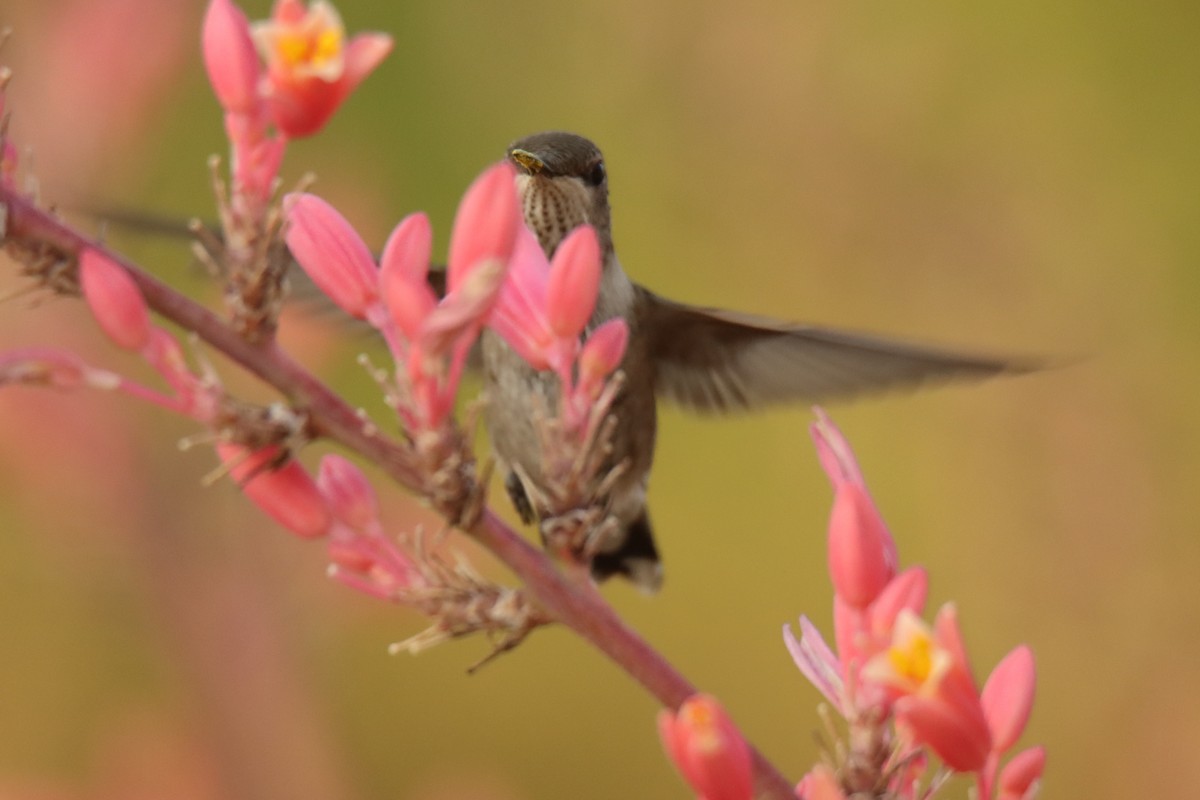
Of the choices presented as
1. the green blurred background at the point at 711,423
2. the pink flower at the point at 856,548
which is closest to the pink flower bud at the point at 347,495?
the pink flower at the point at 856,548

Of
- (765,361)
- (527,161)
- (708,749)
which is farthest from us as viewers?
(765,361)

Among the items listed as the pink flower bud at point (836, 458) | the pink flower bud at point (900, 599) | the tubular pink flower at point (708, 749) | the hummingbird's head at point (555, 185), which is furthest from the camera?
the hummingbird's head at point (555, 185)

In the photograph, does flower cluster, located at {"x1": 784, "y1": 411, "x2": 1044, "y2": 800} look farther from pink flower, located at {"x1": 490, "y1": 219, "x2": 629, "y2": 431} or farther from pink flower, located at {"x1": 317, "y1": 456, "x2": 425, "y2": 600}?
pink flower, located at {"x1": 317, "y1": 456, "x2": 425, "y2": 600}

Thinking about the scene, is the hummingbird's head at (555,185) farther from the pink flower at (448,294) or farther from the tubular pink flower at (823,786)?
the tubular pink flower at (823,786)

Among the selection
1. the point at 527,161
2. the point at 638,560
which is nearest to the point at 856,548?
the point at 527,161

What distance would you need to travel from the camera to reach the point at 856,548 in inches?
46.0

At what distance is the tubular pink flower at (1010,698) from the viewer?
121 cm

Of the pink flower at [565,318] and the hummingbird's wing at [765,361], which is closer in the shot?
the pink flower at [565,318]

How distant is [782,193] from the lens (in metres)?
3.64

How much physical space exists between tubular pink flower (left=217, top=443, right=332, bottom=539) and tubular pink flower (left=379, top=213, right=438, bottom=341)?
15cm

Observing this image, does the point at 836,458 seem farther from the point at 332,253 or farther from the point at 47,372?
the point at 47,372

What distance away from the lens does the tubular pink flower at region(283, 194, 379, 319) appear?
123 centimetres

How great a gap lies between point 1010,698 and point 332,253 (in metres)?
0.71

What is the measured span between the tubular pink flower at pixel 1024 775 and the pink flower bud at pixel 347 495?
59 centimetres
